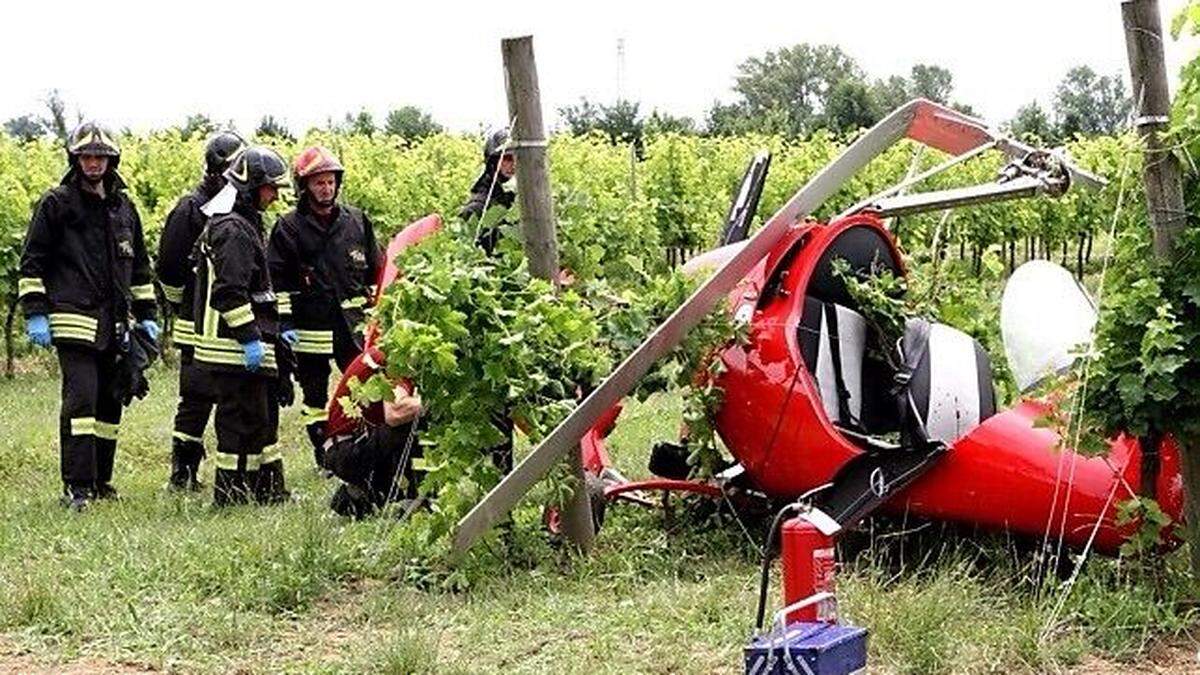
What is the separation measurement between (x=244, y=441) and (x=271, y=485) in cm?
33

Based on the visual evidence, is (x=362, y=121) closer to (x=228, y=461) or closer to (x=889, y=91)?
(x=889, y=91)

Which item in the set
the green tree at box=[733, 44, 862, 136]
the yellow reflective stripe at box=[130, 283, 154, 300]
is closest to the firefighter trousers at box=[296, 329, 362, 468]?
the yellow reflective stripe at box=[130, 283, 154, 300]

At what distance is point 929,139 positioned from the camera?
20.2 ft

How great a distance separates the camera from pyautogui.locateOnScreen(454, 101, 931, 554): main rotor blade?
5.95 metres

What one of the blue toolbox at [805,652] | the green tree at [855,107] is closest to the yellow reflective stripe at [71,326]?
the blue toolbox at [805,652]

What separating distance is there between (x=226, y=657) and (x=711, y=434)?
223 centimetres

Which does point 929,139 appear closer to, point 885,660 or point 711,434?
point 711,434

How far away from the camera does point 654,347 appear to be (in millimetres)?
6016

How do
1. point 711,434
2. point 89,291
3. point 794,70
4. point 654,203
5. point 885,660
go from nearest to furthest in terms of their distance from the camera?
1. point 885,660
2. point 711,434
3. point 89,291
4. point 654,203
5. point 794,70

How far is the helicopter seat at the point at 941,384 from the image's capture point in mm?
6223

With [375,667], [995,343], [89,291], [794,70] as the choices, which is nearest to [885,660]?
[375,667]

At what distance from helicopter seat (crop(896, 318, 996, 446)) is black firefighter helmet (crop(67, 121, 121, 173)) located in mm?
4185

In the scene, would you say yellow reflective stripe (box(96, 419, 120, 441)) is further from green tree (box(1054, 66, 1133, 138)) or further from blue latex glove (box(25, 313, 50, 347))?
green tree (box(1054, 66, 1133, 138))

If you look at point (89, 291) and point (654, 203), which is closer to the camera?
point (89, 291)
